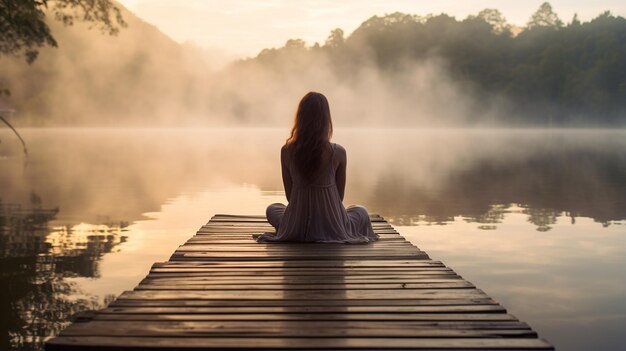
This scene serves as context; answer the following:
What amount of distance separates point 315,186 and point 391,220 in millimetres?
5939

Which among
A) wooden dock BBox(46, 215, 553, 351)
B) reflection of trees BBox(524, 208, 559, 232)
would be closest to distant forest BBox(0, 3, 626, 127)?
reflection of trees BBox(524, 208, 559, 232)

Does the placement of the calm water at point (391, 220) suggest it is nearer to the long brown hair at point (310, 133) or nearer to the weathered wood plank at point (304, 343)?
the weathered wood plank at point (304, 343)

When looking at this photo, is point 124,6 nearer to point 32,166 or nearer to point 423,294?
point 32,166

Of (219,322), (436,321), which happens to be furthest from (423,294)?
(219,322)

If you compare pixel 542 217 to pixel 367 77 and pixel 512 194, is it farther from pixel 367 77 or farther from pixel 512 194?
pixel 367 77

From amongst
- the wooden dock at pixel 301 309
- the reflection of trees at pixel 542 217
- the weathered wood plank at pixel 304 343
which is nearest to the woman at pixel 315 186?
the wooden dock at pixel 301 309

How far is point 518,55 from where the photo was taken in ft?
281

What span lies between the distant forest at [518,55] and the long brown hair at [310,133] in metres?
76.2

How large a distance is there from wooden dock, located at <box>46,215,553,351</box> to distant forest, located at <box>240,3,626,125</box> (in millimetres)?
76991

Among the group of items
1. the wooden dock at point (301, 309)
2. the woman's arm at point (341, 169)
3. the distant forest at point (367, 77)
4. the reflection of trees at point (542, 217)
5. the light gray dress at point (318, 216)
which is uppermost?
the distant forest at point (367, 77)

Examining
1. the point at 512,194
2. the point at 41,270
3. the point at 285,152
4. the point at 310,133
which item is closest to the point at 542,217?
the point at 512,194

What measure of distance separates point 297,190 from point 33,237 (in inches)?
207

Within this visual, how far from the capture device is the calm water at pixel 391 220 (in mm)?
6109

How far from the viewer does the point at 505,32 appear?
298ft
